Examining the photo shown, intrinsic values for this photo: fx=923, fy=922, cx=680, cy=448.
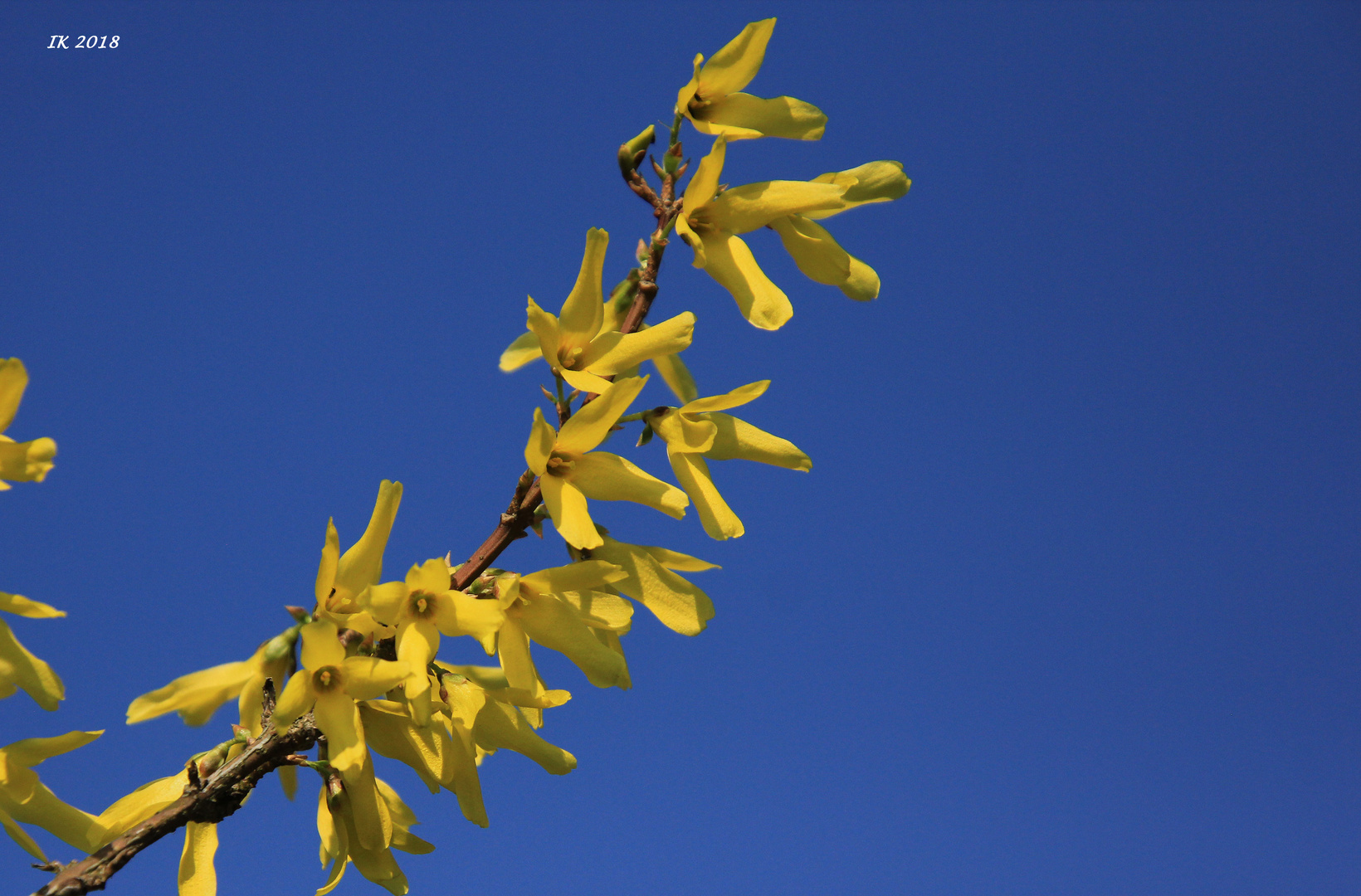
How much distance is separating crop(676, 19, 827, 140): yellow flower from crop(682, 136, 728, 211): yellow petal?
123 millimetres

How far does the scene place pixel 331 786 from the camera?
1.43 m

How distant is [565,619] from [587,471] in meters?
0.22

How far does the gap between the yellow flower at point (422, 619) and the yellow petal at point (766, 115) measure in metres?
0.87

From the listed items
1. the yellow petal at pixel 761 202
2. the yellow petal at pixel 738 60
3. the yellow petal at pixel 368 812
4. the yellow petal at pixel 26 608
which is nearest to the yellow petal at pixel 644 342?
the yellow petal at pixel 761 202

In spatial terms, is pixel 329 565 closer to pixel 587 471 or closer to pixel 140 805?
pixel 587 471

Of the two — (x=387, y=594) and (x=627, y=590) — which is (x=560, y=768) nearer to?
(x=627, y=590)

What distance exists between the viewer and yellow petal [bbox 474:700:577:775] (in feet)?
4.71

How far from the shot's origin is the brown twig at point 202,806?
123cm

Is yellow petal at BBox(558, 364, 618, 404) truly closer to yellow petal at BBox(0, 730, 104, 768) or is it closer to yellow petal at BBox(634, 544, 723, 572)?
yellow petal at BBox(634, 544, 723, 572)

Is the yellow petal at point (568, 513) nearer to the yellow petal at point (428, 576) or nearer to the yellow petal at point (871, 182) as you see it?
the yellow petal at point (428, 576)

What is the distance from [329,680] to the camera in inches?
50.3

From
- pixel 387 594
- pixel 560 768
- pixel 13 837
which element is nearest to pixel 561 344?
pixel 387 594

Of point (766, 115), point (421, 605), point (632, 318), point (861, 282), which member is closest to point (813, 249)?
point (861, 282)

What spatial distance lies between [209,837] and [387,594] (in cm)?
51
